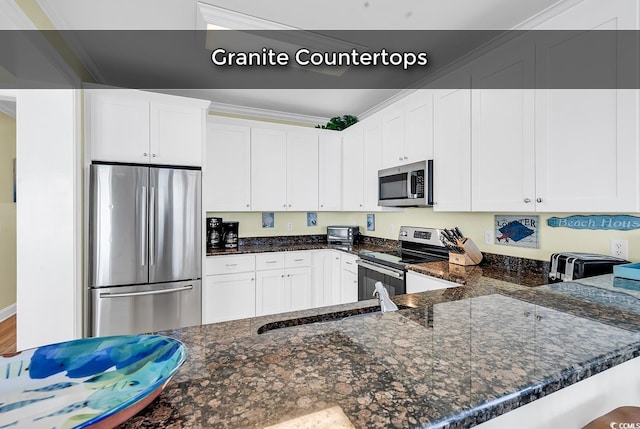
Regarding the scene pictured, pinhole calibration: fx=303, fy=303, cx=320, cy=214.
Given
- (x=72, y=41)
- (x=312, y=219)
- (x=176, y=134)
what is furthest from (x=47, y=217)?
(x=312, y=219)

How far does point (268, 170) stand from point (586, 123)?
2813 millimetres

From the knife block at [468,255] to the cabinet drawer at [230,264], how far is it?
6.53 ft

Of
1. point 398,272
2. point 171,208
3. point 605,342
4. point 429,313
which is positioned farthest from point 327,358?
point 171,208

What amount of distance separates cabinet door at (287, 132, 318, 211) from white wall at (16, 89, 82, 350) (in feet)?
6.68

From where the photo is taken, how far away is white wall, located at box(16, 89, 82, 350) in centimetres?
214

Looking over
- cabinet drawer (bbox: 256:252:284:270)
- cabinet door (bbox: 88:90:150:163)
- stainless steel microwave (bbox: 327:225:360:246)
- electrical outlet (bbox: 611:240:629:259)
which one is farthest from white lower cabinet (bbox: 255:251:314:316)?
electrical outlet (bbox: 611:240:629:259)

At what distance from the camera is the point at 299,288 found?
344cm

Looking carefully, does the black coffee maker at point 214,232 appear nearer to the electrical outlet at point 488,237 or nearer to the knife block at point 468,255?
the knife block at point 468,255

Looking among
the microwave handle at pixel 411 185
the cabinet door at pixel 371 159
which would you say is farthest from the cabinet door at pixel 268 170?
the microwave handle at pixel 411 185

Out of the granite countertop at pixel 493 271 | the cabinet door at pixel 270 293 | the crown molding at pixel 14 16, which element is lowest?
the cabinet door at pixel 270 293

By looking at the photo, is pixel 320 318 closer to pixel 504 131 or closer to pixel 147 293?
pixel 504 131

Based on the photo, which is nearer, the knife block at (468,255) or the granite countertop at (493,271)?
the granite countertop at (493,271)

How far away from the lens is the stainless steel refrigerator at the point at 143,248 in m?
2.38

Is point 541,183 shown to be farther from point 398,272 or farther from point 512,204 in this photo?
Result: point 398,272
